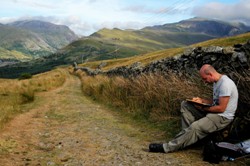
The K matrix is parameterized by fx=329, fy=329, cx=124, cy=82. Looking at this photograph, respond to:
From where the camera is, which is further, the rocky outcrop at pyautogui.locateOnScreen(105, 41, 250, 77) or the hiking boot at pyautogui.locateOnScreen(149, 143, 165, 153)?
the rocky outcrop at pyautogui.locateOnScreen(105, 41, 250, 77)

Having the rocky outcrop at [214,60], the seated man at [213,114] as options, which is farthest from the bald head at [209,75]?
the rocky outcrop at [214,60]

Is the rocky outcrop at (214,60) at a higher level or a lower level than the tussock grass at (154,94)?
higher

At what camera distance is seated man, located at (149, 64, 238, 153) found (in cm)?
693

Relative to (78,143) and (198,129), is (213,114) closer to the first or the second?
(198,129)

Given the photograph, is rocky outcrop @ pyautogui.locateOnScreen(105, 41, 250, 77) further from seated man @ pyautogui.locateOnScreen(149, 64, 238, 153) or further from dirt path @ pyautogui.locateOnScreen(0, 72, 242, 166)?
dirt path @ pyautogui.locateOnScreen(0, 72, 242, 166)

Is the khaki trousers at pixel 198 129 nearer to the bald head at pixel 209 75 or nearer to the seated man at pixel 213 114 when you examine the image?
the seated man at pixel 213 114

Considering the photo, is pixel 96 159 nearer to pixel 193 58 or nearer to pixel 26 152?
pixel 26 152

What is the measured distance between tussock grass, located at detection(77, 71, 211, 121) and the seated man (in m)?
1.77

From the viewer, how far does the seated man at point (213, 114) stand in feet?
22.7

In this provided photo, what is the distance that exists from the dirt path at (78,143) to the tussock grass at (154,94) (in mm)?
984

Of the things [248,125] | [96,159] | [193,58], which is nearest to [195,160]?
[248,125]

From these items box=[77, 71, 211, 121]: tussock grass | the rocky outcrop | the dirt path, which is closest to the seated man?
the dirt path

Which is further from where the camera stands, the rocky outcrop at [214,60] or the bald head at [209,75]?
the rocky outcrop at [214,60]

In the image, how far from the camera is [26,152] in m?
7.42
